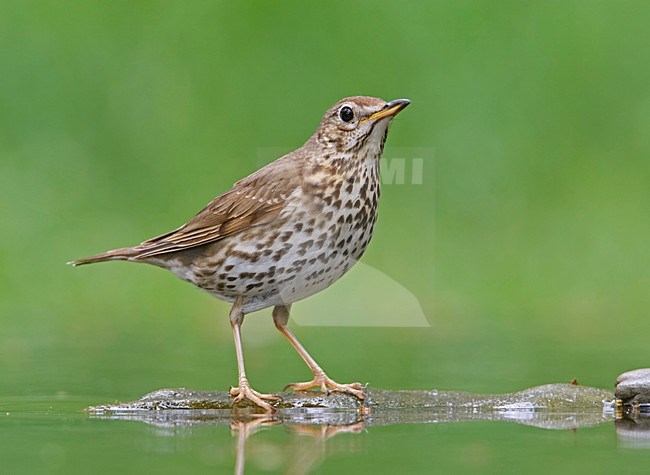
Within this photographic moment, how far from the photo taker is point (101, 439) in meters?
9.98

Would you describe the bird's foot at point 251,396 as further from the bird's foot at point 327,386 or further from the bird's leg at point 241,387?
the bird's foot at point 327,386

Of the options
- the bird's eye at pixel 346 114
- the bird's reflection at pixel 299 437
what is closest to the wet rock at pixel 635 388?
the bird's reflection at pixel 299 437

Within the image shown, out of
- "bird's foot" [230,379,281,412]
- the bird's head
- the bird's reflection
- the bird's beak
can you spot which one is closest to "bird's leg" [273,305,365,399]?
"bird's foot" [230,379,281,412]

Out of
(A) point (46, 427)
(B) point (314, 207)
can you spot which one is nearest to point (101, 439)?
(A) point (46, 427)

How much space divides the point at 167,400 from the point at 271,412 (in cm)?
78

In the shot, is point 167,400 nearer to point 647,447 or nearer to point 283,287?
point 283,287

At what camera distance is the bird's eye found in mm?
11711

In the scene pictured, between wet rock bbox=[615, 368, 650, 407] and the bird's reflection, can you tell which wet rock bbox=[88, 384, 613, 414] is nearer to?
wet rock bbox=[615, 368, 650, 407]

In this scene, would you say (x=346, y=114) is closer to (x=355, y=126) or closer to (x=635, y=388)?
(x=355, y=126)

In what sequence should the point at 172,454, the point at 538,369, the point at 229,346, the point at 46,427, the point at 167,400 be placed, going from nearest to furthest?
the point at 172,454 < the point at 46,427 < the point at 167,400 < the point at 538,369 < the point at 229,346

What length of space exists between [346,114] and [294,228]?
971 millimetres

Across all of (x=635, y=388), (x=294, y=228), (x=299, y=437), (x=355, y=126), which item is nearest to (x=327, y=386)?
(x=294, y=228)

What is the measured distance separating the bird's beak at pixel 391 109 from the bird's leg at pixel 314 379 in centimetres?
174

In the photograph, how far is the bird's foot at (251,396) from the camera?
11336 millimetres
